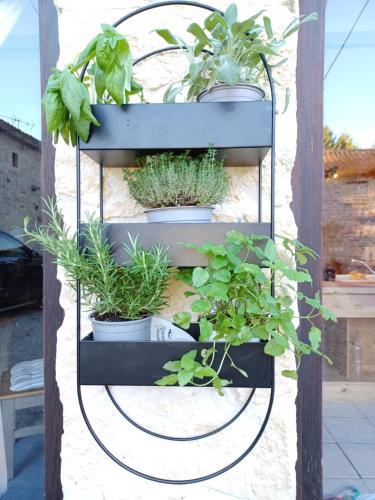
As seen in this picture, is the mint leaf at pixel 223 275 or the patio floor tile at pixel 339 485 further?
the patio floor tile at pixel 339 485

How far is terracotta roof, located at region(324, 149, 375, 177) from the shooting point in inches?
59.6

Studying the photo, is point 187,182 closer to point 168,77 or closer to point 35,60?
point 168,77

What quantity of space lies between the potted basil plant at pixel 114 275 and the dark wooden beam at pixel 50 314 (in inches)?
9.6

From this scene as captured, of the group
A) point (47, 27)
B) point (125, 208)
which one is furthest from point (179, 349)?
point (47, 27)

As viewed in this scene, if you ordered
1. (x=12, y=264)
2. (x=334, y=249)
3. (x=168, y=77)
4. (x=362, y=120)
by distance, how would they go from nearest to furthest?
(x=168, y=77)
(x=12, y=264)
(x=334, y=249)
(x=362, y=120)

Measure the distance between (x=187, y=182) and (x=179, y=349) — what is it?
0.35 meters

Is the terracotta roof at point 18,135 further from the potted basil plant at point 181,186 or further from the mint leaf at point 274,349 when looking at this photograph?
the mint leaf at point 274,349

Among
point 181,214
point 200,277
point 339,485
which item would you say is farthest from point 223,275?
point 339,485

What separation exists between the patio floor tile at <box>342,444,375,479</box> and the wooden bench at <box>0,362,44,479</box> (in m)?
1.16

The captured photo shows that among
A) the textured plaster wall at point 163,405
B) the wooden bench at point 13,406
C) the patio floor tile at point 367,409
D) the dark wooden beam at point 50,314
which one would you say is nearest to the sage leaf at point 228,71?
the textured plaster wall at point 163,405

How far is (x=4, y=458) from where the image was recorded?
1229 mm

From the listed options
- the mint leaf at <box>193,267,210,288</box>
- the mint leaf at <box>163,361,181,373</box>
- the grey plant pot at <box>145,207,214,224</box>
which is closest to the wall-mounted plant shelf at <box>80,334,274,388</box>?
the mint leaf at <box>163,361,181,373</box>

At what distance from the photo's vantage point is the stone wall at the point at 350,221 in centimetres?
153

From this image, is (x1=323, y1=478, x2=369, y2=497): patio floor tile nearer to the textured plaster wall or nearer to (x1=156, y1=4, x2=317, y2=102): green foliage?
the textured plaster wall
